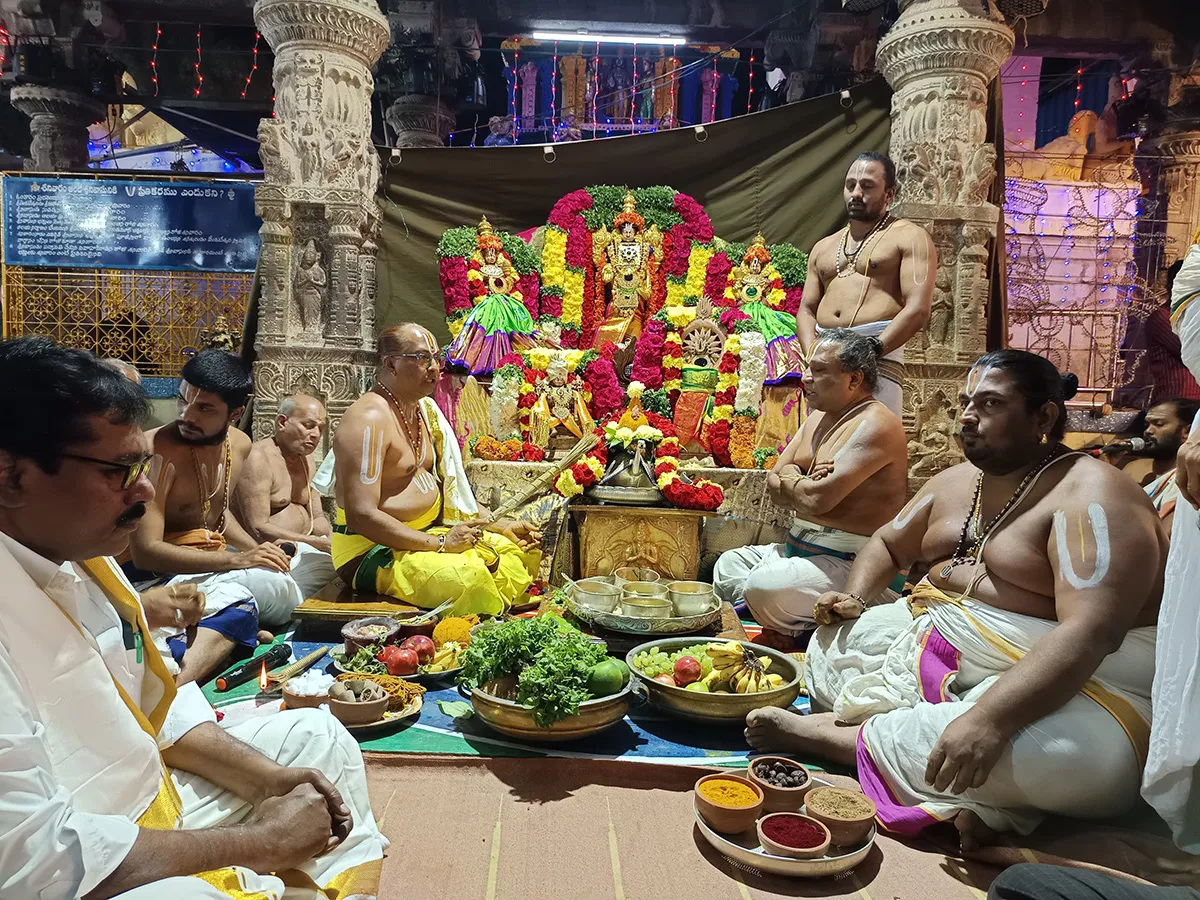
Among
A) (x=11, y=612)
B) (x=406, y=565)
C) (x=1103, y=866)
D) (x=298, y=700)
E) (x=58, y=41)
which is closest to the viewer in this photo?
(x=11, y=612)

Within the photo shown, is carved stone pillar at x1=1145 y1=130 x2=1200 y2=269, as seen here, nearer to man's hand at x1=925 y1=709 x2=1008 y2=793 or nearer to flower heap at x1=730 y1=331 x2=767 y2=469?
flower heap at x1=730 y1=331 x2=767 y2=469

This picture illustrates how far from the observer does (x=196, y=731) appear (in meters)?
1.71

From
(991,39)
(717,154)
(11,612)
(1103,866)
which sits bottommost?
(1103,866)

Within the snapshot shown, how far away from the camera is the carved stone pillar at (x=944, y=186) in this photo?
244 inches

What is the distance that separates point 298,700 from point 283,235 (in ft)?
16.2

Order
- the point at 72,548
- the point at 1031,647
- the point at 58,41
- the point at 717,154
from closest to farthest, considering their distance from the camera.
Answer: the point at 72,548 → the point at 1031,647 → the point at 717,154 → the point at 58,41

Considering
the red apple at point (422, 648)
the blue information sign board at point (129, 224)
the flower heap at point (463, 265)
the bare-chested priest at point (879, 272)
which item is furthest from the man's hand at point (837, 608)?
the blue information sign board at point (129, 224)

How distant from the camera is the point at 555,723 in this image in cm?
258

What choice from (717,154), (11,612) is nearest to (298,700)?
(11,612)

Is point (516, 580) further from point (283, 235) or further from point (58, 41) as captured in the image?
point (58, 41)

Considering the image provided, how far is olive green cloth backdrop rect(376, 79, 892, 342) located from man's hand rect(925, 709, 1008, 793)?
A: 5.92 metres

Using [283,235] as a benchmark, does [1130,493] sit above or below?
below

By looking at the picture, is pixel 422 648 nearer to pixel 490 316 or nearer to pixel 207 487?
pixel 207 487

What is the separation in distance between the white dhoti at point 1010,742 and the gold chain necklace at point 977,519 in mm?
139
